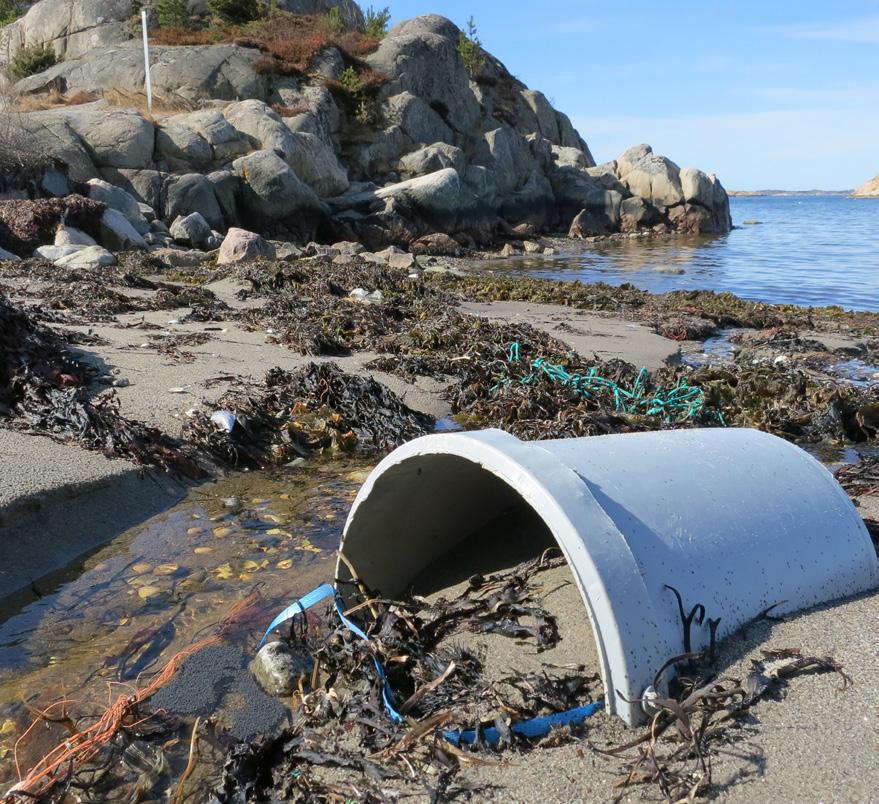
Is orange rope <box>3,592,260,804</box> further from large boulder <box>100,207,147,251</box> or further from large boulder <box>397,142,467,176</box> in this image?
large boulder <box>397,142,467,176</box>

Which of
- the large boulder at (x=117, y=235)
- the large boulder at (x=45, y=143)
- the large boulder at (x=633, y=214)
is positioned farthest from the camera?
the large boulder at (x=633, y=214)

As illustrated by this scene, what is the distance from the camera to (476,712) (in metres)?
2.40

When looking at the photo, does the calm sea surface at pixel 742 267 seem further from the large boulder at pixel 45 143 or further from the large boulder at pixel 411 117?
the large boulder at pixel 45 143

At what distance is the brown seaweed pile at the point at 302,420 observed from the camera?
5.44 metres

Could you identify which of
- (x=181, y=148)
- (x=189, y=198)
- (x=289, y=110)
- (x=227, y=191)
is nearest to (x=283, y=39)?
(x=289, y=110)

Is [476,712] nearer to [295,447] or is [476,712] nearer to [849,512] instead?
[849,512]

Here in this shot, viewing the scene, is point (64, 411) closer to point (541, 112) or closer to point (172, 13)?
point (172, 13)

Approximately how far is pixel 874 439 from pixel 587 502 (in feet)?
16.6

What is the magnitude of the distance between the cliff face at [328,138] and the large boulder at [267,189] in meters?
0.04

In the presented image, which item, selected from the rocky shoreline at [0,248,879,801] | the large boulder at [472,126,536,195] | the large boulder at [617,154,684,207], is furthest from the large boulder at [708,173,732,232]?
the rocky shoreline at [0,248,879,801]

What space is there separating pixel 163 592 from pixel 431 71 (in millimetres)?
33808

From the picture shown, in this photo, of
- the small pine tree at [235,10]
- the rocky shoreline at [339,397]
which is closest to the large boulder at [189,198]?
the rocky shoreline at [339,397]

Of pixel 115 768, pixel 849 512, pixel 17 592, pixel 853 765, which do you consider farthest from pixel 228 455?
pixel 853 765

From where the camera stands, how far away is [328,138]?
96.9 feet
